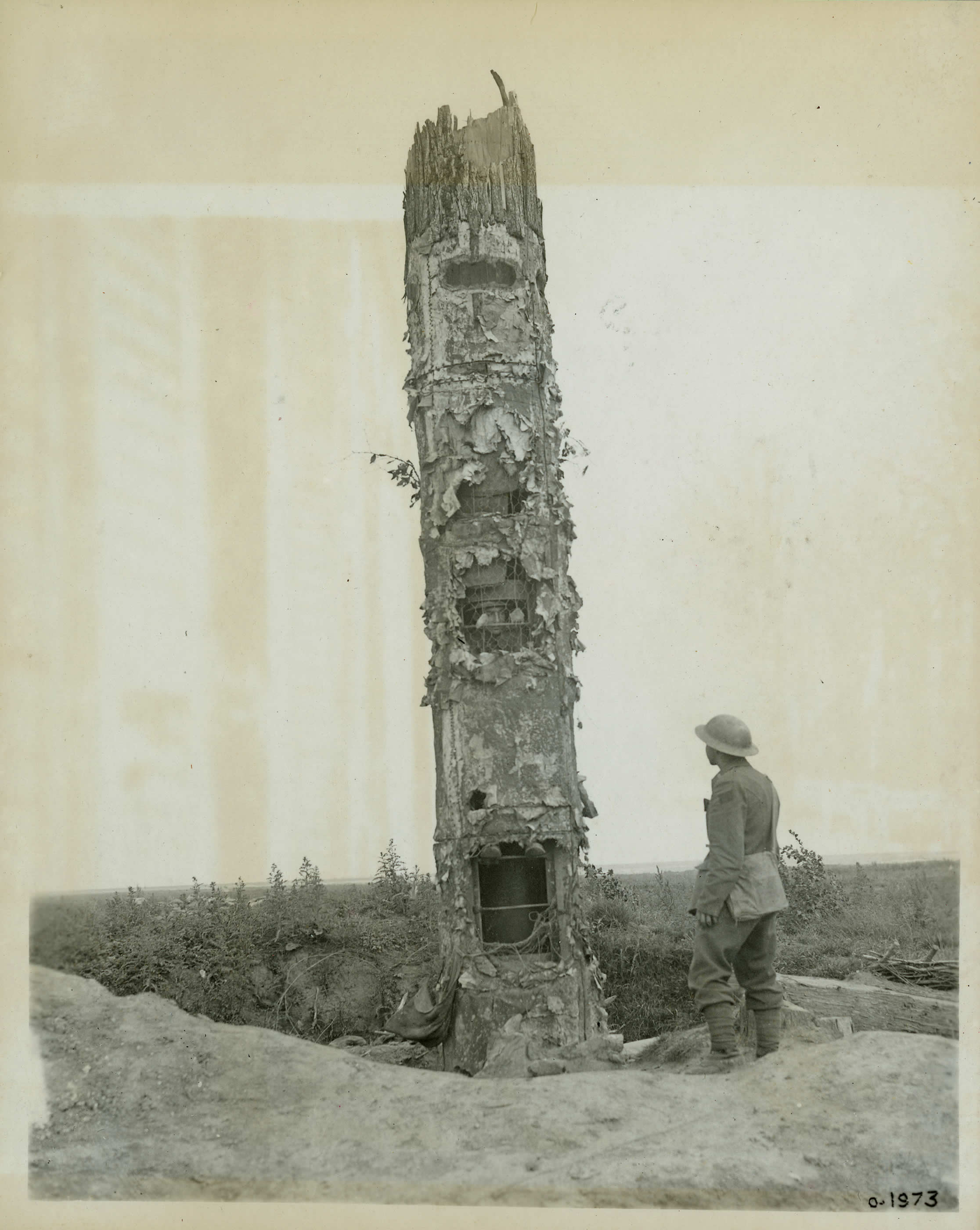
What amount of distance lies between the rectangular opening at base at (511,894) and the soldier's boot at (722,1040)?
4.05 ft

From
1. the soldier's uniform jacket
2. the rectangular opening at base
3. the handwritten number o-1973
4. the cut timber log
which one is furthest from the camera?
the cut timber log

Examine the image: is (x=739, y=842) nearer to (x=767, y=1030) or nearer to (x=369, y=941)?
(x=767, y=1030)

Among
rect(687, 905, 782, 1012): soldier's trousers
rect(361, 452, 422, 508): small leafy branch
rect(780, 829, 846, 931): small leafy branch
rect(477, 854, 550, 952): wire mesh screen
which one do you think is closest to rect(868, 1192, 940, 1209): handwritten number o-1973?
rect(687, 905, 782, 1012): soldier's trousers

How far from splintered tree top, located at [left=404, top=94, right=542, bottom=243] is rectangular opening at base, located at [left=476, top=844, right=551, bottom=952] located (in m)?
3.72

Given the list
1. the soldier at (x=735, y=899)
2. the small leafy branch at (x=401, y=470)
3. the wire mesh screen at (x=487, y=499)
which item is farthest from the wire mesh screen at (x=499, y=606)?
the soldier at (x=735, y=899)

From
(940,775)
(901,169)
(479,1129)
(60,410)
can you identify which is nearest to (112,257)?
(60,410)

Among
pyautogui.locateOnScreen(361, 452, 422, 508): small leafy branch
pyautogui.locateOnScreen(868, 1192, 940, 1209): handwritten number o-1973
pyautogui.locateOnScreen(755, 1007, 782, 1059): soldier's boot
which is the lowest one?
pyautogui.locateOnScreen(868, 1192, 940, 1209): handwritten number o-1973

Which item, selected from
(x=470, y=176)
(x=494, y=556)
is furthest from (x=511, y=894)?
(x=470, y=176)

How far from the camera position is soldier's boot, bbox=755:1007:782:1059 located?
5.80 meters

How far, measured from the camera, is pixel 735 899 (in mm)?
5590

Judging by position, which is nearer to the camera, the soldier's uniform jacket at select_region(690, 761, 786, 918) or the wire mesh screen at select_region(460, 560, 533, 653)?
the soldier's uniform jacket at select_region(690, 761, 786, 918)

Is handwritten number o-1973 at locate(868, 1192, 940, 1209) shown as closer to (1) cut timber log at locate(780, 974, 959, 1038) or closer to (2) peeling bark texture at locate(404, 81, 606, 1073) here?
(1) cut timber log at locate(780, 974, 959, 1038)

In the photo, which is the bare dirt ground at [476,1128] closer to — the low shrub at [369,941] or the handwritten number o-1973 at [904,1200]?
the handwritten number o-1973 at [904,1200]

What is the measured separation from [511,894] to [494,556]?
1.99 meters
